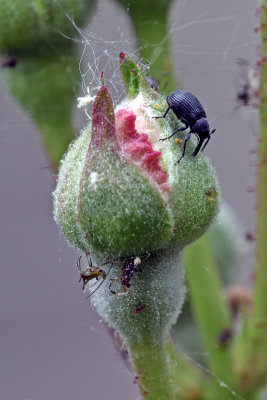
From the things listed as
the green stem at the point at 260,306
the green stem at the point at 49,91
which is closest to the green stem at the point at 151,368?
the green stem at the point at 260,306

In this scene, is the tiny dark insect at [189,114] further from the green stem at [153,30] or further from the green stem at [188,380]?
the green stem at [188,380]

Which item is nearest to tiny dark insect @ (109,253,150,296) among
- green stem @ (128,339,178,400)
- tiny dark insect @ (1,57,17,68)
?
green stem @ (128,339,178,400)

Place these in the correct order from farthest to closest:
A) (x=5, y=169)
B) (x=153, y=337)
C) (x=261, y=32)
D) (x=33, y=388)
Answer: (x=5, y=169)
(x=33, y=388)
(x=261, y=32)
(x=153, y=337)

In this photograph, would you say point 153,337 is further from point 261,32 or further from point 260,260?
point 261,32

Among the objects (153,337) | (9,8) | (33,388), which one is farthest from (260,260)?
(33,388)

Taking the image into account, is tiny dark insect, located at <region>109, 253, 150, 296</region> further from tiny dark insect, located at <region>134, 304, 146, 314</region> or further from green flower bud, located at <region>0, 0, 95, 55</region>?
green flower bud, located at <region>0, 0, 95, 55</region>

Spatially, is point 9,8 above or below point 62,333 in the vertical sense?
above

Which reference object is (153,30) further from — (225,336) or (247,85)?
(225,336)

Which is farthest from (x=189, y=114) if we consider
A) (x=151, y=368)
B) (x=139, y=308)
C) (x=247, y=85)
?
(x=247, y=85)
